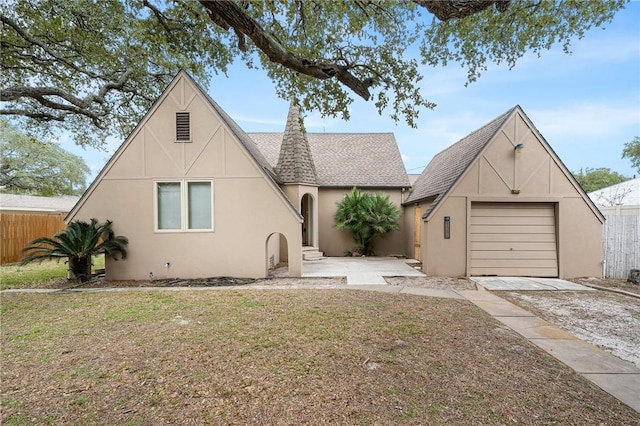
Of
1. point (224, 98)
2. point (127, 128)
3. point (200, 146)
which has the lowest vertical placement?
point (200, 146)

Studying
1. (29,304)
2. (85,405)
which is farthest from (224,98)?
(85,405)

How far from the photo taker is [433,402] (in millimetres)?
3074

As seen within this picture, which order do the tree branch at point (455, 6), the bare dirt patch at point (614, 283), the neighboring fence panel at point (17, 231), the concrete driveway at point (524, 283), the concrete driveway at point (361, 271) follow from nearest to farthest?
the tree branch at point (455, 6) < the bare dirt patch at point (614, 283) < the concrete driveway at point (524, 283) < the concrete driveway at point (361, 271) < the neighboring fence panel at point (17, 231)

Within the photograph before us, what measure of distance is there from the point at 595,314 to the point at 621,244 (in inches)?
224

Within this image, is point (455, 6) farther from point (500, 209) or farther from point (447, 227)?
point (500, 209)

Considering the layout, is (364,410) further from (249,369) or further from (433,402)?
(249,369)

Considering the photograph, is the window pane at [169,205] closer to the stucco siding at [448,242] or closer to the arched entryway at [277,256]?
the arched entryway at [277,256]

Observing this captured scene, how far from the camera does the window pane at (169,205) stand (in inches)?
392

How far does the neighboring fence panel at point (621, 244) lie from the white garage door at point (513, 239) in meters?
1.81

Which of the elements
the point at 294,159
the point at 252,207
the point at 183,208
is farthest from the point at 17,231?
the point at 294,159

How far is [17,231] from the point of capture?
13.9 metres

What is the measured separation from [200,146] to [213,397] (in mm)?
8432

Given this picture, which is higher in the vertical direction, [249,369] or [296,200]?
[296,200]

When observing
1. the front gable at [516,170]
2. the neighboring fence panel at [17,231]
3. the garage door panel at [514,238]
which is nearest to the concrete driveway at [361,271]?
the garage door panel at [514,238]
